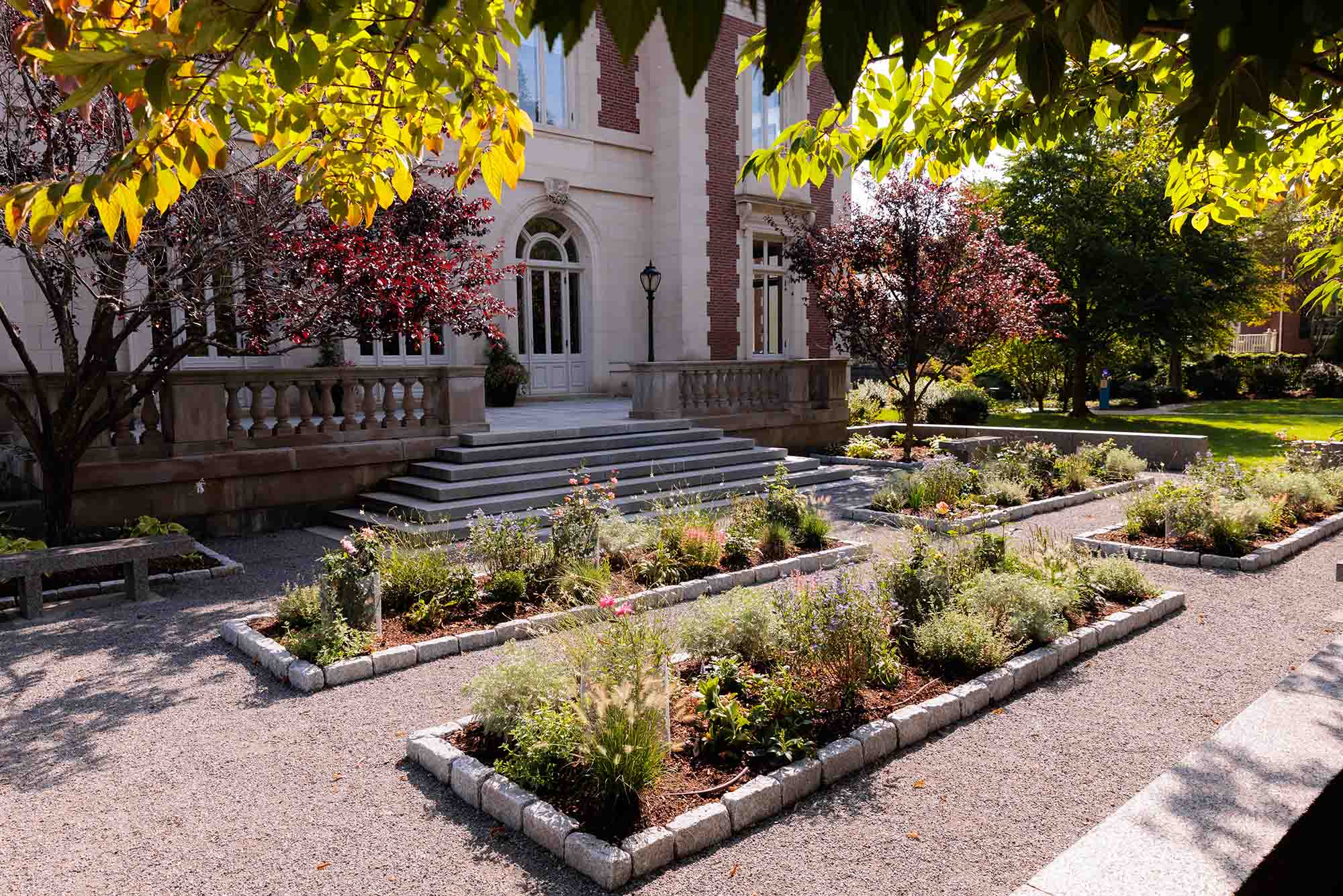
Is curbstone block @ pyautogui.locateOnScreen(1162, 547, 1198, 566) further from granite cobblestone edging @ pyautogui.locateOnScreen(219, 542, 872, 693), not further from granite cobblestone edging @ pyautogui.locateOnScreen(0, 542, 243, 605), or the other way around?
granite cobblestone edging @ pyautogui.locateOnScreen(0, 542, 243, 605)

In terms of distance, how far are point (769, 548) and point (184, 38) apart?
715 centimetres

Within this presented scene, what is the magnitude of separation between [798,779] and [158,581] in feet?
21.0

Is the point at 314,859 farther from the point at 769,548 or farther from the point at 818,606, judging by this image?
the point at 769,548

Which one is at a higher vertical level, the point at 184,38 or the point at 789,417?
the point at 184,38

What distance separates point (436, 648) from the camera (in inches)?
242

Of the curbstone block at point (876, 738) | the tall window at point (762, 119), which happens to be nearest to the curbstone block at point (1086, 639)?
the curbstone block at point (876, 738)

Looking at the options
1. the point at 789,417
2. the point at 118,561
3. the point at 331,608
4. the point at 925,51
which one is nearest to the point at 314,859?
the point at 331,608

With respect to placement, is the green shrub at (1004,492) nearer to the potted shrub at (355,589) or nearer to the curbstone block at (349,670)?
the potted shrub at (355,589)

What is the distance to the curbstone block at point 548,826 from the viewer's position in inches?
145

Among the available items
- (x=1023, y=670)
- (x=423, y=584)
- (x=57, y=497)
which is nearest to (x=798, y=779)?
(x=1023, y=670)

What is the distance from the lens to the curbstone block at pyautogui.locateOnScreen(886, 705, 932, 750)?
470 centimetres

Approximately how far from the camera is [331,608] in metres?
6.21

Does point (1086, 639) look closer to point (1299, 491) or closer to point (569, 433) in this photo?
point (1299, 491)

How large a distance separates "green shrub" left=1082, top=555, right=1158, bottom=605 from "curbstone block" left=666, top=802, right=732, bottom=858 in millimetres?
4422
